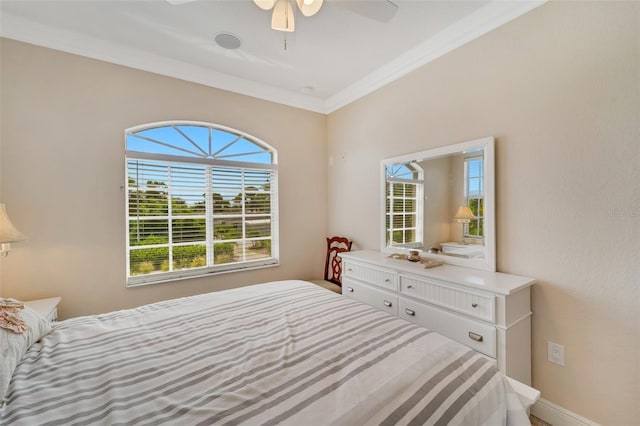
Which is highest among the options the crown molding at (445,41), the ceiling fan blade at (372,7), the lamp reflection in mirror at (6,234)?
the crown molding at (445,41)

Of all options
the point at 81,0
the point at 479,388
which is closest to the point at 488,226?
the point at 479,388

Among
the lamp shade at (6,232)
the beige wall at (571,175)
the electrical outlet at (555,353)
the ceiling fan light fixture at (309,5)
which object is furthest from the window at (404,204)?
the lamp shade at (6,232)

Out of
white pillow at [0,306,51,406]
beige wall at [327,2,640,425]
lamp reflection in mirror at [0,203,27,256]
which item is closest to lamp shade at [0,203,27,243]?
lamp reflection in mirror at [0,203,27,256]

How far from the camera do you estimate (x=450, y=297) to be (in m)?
1.81

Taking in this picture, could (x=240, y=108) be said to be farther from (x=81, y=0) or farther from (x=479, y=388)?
(x=479, y=388)

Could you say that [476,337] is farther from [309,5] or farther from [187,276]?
[187,276]

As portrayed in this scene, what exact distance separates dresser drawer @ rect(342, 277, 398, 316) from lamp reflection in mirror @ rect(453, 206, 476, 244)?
30.0 inches

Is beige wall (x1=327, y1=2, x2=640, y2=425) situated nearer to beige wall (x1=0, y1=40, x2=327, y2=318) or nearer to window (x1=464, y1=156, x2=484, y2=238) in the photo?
window (x1=464, y1=156, x2=484, y2=238)

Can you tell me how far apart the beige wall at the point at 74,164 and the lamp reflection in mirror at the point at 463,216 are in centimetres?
252

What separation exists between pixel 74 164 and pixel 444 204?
3192mm

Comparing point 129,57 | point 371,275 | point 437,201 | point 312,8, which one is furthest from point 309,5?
point 371,275

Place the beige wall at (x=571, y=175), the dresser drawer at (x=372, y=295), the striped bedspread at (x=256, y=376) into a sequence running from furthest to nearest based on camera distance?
1. the dresser drawer at (x=372, y=295)
2. the beige wall at (x=571, y=175)
3. the striped bedspread at (x=256, y=376)

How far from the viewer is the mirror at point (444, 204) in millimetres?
1977

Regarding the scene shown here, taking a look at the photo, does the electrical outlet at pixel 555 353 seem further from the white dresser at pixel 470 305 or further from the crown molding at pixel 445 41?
the crown molding at pixel 445 41
